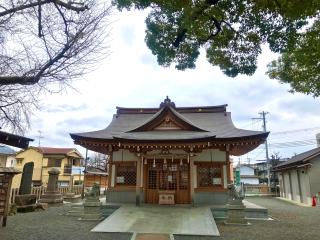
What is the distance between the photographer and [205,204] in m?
17.0

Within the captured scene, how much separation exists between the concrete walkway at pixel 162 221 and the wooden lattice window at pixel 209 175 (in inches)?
88.2

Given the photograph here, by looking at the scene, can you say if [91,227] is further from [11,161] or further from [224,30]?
[11,161]

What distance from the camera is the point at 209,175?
58.1 ft

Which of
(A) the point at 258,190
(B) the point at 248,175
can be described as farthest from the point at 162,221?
(B) the point at 248,175

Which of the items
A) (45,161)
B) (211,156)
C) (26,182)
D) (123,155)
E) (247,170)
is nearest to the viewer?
(211,156)

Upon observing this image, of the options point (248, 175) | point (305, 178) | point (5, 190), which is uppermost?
point (248, 175)

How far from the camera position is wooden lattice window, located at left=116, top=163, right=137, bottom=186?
18047mm

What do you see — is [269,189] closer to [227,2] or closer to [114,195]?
[114,195]

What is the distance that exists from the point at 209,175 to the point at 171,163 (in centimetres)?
244

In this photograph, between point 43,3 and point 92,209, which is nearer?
point 43,3

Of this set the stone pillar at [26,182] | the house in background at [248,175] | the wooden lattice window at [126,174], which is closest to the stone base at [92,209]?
the wooden lattice window at [126,174]

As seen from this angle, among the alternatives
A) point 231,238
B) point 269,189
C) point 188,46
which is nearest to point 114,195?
point 231,238

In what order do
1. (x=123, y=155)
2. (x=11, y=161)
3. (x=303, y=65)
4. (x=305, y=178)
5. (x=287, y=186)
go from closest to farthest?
(x=303, y=65) → (x=123, y=155) → (x=305, y=178) → (x=287, y=186) → (x=11, y=161)

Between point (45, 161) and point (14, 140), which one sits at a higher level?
point (45, 161)
